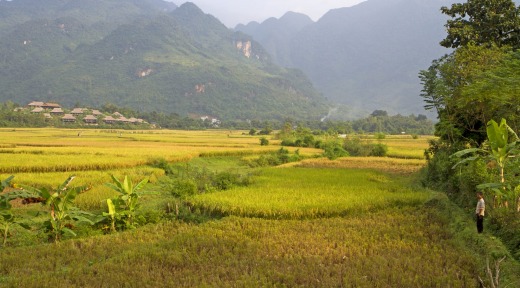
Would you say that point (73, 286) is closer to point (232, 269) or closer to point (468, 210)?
point (232, 269)

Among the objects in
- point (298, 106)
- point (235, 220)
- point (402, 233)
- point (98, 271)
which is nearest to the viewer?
point (98, 271)

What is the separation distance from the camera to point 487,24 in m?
18.9

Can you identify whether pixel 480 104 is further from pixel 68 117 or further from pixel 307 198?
pixel 68 117

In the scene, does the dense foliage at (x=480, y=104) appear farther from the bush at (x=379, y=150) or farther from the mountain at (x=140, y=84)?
the mountain at (x=140, y=84)

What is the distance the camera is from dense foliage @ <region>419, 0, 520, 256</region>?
31.7 feet

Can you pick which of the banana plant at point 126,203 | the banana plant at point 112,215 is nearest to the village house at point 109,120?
the banana plant at point 126,203

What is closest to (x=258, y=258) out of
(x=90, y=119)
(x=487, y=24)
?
(x=487, y=24)

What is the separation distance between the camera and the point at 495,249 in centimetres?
741

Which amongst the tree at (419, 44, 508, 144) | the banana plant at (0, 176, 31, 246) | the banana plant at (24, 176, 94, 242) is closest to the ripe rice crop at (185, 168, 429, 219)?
the banana plant at (24, 176, 94, 242)

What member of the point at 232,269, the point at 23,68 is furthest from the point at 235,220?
the point at 23,68

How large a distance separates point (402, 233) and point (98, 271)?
276 inches

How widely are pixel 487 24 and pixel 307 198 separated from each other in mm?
14084

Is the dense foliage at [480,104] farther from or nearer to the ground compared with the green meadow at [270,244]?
farther from the ground

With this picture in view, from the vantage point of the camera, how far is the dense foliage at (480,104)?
966 cm
